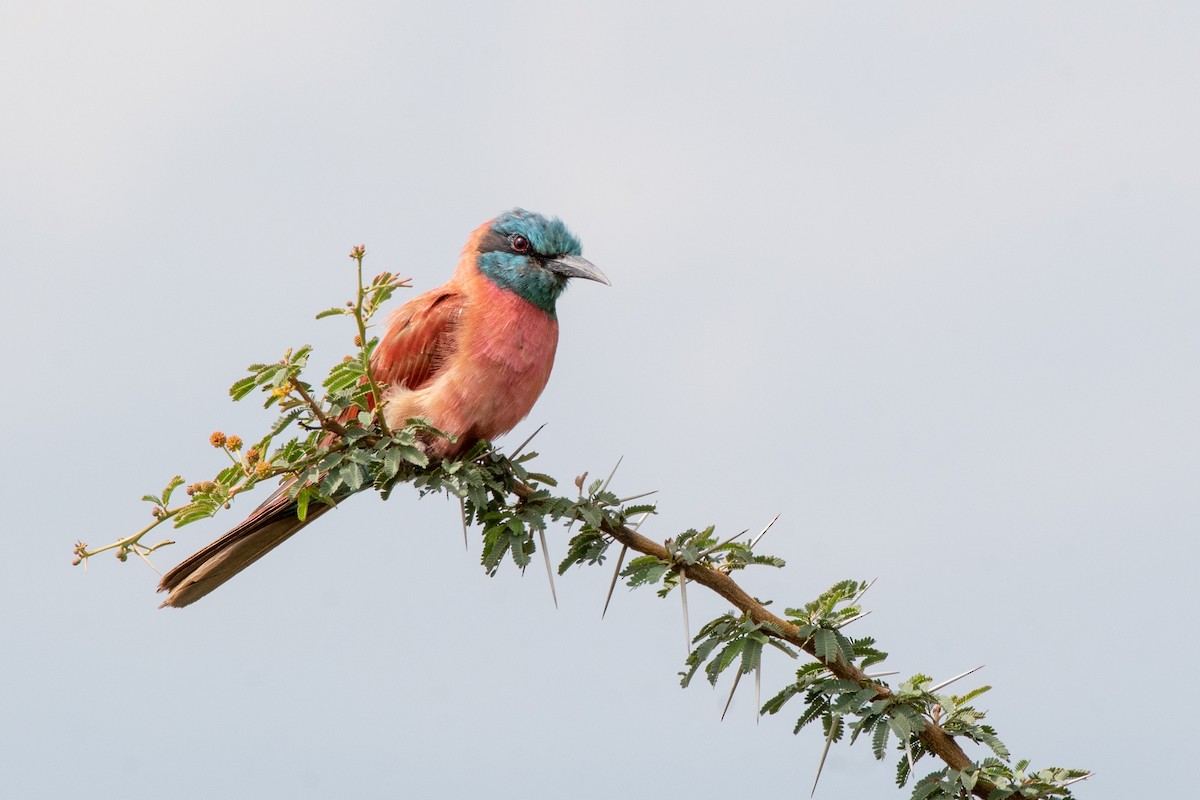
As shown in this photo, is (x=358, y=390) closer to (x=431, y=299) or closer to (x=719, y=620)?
(x=719, y=620)

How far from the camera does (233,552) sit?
5.73 meters

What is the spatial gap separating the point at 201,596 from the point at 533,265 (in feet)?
7.57

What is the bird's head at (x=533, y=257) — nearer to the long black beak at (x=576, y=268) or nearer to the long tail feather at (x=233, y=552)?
the long black beak at (x=576, y=268)

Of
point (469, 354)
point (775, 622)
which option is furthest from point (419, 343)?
point (775, 622)

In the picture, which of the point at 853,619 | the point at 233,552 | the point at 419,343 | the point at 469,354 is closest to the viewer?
the point at 853,619

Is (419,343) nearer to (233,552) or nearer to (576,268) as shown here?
(576,268)

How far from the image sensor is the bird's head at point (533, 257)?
6395 millimetres

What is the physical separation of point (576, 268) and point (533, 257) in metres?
0.25

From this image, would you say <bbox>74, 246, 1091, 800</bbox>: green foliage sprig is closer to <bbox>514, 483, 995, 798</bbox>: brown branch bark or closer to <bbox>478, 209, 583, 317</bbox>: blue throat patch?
<bbox>514, 483, 995, 798</bbox>: brown branch bark

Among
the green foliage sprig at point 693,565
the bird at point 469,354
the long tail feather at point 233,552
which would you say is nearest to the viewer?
the green foliage sprig at point 693,565

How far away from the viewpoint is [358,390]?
445 centimetres

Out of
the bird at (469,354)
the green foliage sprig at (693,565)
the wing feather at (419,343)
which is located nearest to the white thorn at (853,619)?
the green foliage sprig at (693,565)

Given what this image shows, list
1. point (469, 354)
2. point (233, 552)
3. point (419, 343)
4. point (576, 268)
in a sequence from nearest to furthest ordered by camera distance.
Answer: point (233, 552) < point (469, 354) < point (419, 343) < point (576, 268)

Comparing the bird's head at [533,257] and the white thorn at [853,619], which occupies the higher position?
the bird's head at [533,257]
